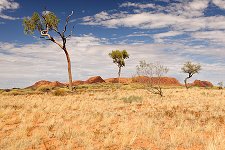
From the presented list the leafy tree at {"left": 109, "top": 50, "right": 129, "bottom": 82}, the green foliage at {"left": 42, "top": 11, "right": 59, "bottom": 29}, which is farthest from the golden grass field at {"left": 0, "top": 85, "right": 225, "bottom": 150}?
the leafy tree at {"left": 109, "top": 50, "right": 129, "bottom": 82}

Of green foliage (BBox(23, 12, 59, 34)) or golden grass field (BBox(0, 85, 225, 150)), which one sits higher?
green foliage (BBox(23, 12, 59, 34))

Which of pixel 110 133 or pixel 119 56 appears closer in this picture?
pixel 110 133

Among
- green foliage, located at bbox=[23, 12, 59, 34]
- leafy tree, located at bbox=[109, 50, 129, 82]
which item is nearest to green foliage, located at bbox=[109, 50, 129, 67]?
leafy tree, located at bbox=[109, 50, 129, 82]

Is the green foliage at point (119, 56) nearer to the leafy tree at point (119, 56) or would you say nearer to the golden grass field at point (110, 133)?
the leafy tree at point (119, 56)

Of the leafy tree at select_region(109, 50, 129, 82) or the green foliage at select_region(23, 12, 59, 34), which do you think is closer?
the green foliage at select_region(23, 12, 59, 34)

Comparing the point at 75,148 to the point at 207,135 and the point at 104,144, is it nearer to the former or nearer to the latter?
the point at 104,144

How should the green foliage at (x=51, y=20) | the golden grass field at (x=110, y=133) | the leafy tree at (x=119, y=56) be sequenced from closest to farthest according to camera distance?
the golden grass field at (x=110, y=133)
the green foliage at (x=51, y=20)
the leafy tree at (x=119, y=56)

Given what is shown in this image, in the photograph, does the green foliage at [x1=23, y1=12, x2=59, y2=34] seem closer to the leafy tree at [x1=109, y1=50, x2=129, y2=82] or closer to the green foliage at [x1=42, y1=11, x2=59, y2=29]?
the green foliage at [x1=42, y1=11, x2=59, y2=29]

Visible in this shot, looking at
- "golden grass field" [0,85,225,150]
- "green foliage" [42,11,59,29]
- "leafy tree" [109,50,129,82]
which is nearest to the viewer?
"golden grass field" [0,85,225,150]

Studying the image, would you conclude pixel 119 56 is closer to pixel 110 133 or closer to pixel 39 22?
pixel 39 22

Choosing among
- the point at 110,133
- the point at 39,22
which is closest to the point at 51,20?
the point at 39,22

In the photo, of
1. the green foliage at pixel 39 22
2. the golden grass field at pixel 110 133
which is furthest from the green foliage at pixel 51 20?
the golden grass field at pixel 110 133

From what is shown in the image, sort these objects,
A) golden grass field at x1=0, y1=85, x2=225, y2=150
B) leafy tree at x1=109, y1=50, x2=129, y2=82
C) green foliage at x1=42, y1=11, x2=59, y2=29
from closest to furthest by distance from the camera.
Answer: golden grass field at x1=0, y1=85, x2=225, y2=150 → green foliage at x1=42, y1=11, x2=59, y2=29 → leafy tree at x1=109, y1=50, x2=129, y2=82

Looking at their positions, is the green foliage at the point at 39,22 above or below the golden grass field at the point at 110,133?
above
